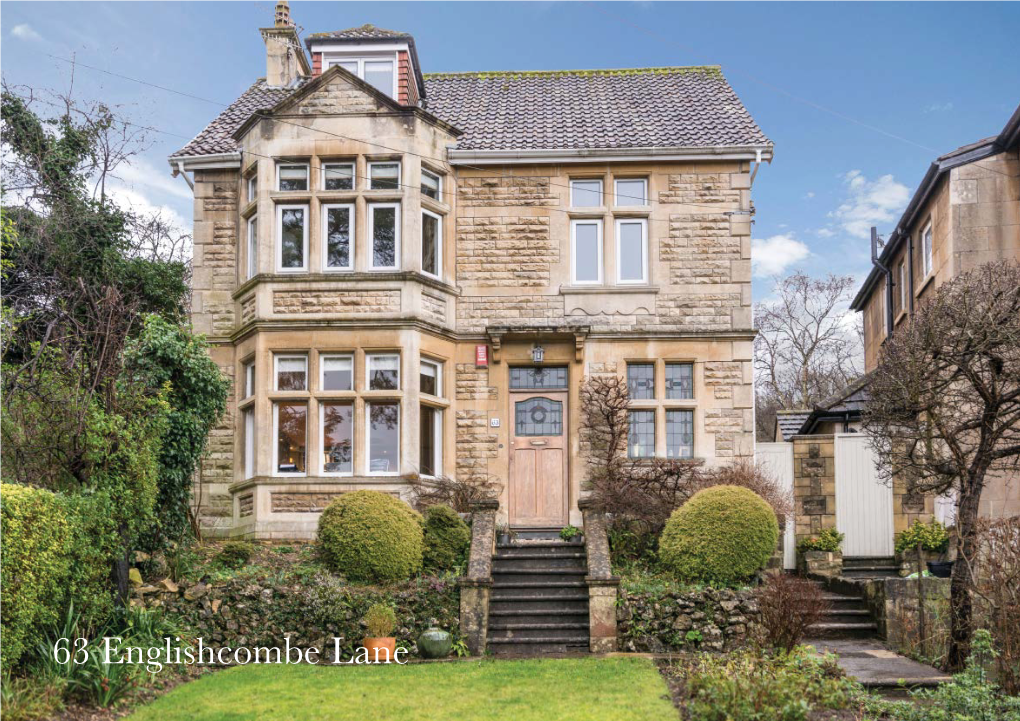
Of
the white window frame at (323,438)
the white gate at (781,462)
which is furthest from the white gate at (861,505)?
the white window frame at (323,438)

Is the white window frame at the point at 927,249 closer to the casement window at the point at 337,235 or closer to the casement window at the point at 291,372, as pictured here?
the casement window at the point at 337,235

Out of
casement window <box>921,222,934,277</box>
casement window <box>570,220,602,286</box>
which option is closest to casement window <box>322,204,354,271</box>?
casement window <box>570,220,602,286</box>

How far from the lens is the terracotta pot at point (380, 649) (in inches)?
518

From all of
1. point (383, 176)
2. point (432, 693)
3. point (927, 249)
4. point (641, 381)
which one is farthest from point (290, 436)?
point (927, 249)

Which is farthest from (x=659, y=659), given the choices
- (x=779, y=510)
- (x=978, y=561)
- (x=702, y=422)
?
(x=702, y=422)

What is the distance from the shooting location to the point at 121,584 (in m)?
12.8

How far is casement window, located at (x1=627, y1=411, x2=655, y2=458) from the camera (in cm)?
1883

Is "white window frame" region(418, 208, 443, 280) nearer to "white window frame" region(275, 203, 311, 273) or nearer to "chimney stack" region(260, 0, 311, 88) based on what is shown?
"white window frame" region(275, 203, 311, 273)

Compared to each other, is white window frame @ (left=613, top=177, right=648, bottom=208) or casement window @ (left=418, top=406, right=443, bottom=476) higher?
white window frame @ (left=613, top=177, right=648, bottom=208)

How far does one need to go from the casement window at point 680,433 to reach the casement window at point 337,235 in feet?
21.1

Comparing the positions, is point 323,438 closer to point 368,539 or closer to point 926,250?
point 368,539

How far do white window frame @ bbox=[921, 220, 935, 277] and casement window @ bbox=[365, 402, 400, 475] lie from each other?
11.8 meters

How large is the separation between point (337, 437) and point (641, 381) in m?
5.54

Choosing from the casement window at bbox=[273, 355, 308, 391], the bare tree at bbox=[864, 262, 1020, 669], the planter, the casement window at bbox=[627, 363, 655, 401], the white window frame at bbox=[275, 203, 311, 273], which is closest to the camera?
the bare tree at bbox=[864, 262, 1020, 669]
